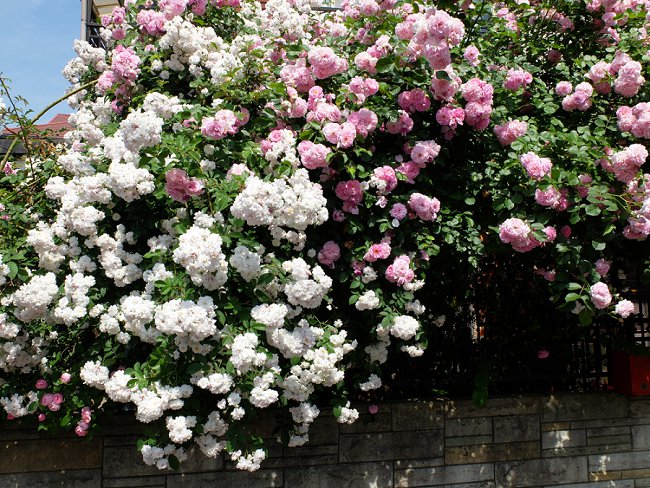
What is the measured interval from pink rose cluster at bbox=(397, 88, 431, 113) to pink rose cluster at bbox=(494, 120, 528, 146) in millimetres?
470

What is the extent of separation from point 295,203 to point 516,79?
160 centimetres

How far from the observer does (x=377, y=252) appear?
3.30 m

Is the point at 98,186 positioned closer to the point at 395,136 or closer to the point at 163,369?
the point at 163,369

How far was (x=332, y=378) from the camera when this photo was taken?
306 cm

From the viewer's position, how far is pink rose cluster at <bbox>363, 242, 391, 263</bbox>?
10.8 ft

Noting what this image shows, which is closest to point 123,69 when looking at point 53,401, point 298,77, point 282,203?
point 298,77

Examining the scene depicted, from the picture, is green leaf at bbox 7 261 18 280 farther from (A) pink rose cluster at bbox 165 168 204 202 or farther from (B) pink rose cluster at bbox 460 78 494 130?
(B) pink rose cluster at bbox 460 78 494 130

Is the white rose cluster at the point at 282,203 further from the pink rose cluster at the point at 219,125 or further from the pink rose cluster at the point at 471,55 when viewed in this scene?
the pink rose cluster at the point at 471,55

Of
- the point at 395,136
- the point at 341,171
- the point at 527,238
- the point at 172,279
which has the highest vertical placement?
the point at 395,136

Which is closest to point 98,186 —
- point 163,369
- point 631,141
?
point 163,369

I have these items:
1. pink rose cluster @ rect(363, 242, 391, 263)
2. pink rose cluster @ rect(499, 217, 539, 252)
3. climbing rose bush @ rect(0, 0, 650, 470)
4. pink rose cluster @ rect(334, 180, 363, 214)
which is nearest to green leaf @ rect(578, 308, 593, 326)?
climbing rose bush @ rect(0, 0, 650, 470)

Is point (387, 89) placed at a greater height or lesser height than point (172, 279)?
greater

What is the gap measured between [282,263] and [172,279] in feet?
1.81

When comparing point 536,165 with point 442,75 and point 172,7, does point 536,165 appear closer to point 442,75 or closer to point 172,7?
point 442,75
